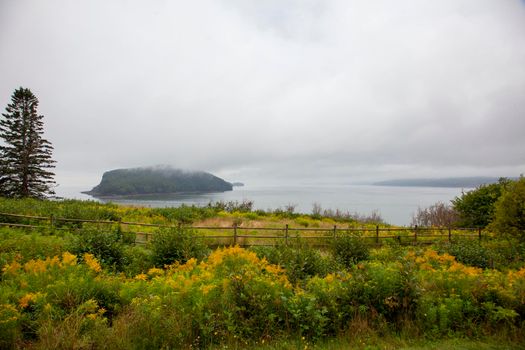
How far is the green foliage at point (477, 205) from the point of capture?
1942 centimetres

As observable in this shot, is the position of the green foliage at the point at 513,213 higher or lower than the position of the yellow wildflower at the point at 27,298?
higher

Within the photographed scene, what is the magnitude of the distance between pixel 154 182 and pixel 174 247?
126424 mm

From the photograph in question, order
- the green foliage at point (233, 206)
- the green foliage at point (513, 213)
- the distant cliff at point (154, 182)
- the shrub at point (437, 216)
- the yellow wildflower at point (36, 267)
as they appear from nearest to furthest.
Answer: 1. the yellow wildflower at point (36, 267)
2. the green foliage at point (513, 213)
3. the shrub at point (437, 216)
4. the green foliage at point (233, 206)
5. the distant cliff at point (154, 182)

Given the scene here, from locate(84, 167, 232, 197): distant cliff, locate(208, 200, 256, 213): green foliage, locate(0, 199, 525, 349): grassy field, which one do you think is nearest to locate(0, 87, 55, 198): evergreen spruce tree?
locate(208, 200, 256, 213): green foliage

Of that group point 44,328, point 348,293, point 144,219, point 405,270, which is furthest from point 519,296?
point 144,219

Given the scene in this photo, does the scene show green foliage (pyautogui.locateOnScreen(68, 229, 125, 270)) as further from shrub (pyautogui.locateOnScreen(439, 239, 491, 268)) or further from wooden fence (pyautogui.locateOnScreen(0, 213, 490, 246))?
shrub (pyautogui.locateOnScreen(439, 239, 491, 268))

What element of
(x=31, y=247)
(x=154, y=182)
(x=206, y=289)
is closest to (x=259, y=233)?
(x=31, y=247)

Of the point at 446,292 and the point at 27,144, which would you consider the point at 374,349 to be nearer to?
the point at 446,292

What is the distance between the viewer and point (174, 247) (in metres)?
8.88

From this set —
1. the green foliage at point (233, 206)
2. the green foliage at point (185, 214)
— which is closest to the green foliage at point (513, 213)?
the green foliage at point (185, 214)

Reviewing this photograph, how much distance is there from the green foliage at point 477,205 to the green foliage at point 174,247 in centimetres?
1922

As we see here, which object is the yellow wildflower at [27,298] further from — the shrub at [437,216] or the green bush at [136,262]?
the shrub at [437,216]

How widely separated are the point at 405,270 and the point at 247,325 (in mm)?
3128

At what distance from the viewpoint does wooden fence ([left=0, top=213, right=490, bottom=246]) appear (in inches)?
499
